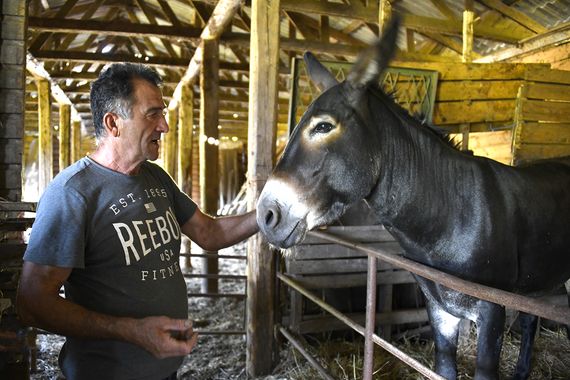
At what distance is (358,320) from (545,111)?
3.77 m

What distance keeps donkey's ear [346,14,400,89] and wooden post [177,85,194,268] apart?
24.6 ft

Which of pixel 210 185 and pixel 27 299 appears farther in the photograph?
pixel 210 185

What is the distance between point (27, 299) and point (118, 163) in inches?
24.7

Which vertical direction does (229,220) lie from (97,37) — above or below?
below

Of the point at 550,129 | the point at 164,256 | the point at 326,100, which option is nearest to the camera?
the point at 164,256

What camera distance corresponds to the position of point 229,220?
2363mm

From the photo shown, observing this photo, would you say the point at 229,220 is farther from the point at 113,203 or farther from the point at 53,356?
the point at 53,356

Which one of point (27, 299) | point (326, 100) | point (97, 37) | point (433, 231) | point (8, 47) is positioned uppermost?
point (97, 37)

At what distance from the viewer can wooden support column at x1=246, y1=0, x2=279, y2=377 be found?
3590mm

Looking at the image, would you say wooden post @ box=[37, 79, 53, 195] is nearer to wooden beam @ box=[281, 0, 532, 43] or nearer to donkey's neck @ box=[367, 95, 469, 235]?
wooden beam @ box=[281, 0, 532, 43]

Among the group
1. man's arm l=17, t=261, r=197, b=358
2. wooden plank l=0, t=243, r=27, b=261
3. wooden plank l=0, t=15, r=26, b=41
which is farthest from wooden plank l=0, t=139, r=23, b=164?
man's arm l=17, t=261, r=197, b=358

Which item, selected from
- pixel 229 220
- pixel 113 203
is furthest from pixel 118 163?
pixel 229 220

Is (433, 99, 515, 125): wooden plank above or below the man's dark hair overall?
above

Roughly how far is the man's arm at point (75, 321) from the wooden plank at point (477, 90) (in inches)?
205
